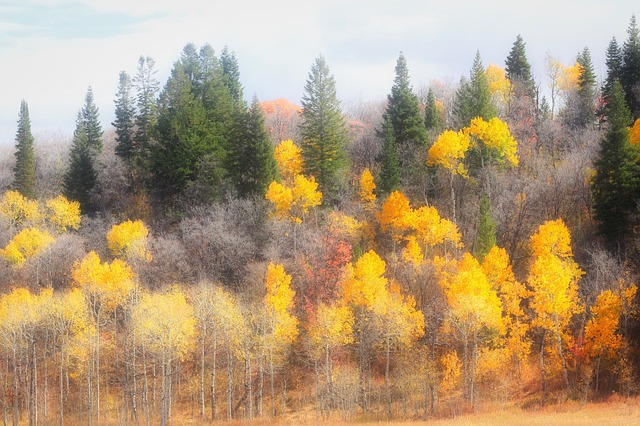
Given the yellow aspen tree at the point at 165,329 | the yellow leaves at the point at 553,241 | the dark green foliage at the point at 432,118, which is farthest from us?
the dark green foliage at the point at 432,118

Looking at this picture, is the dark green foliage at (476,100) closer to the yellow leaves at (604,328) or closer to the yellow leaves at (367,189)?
the yellow leaves at (367,189)

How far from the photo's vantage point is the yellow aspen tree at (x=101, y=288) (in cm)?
6076

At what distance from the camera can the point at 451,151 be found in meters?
69.9

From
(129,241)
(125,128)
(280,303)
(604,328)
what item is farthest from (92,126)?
(604,328)

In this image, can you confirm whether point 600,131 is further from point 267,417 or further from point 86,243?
point 86,243

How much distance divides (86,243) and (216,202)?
15.8 meters

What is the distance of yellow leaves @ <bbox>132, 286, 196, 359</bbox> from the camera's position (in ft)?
174

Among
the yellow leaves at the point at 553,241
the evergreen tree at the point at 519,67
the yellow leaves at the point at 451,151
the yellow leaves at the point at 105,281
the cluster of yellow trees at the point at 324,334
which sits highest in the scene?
the evergreen tree at the point at 519,67

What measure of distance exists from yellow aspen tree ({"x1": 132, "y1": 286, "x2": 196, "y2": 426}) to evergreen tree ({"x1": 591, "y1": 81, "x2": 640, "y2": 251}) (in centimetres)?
3510

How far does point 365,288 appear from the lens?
5716 cm

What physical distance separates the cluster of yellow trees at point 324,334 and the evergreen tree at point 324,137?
6826 mm

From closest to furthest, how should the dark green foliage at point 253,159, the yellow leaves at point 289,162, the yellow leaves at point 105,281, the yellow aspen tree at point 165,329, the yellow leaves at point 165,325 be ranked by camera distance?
the yellow aspen tree at point 165,329 → the yellow leaves at point 165,325 → the yellow leaves at point 105,281 → the dark green foliage at point 253,159 → the yellow leaves at point 289,162

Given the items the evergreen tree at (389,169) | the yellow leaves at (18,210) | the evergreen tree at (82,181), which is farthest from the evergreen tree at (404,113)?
the yellow leaves at (18,210)

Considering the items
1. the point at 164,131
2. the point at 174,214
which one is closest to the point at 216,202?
the point at 174,214
